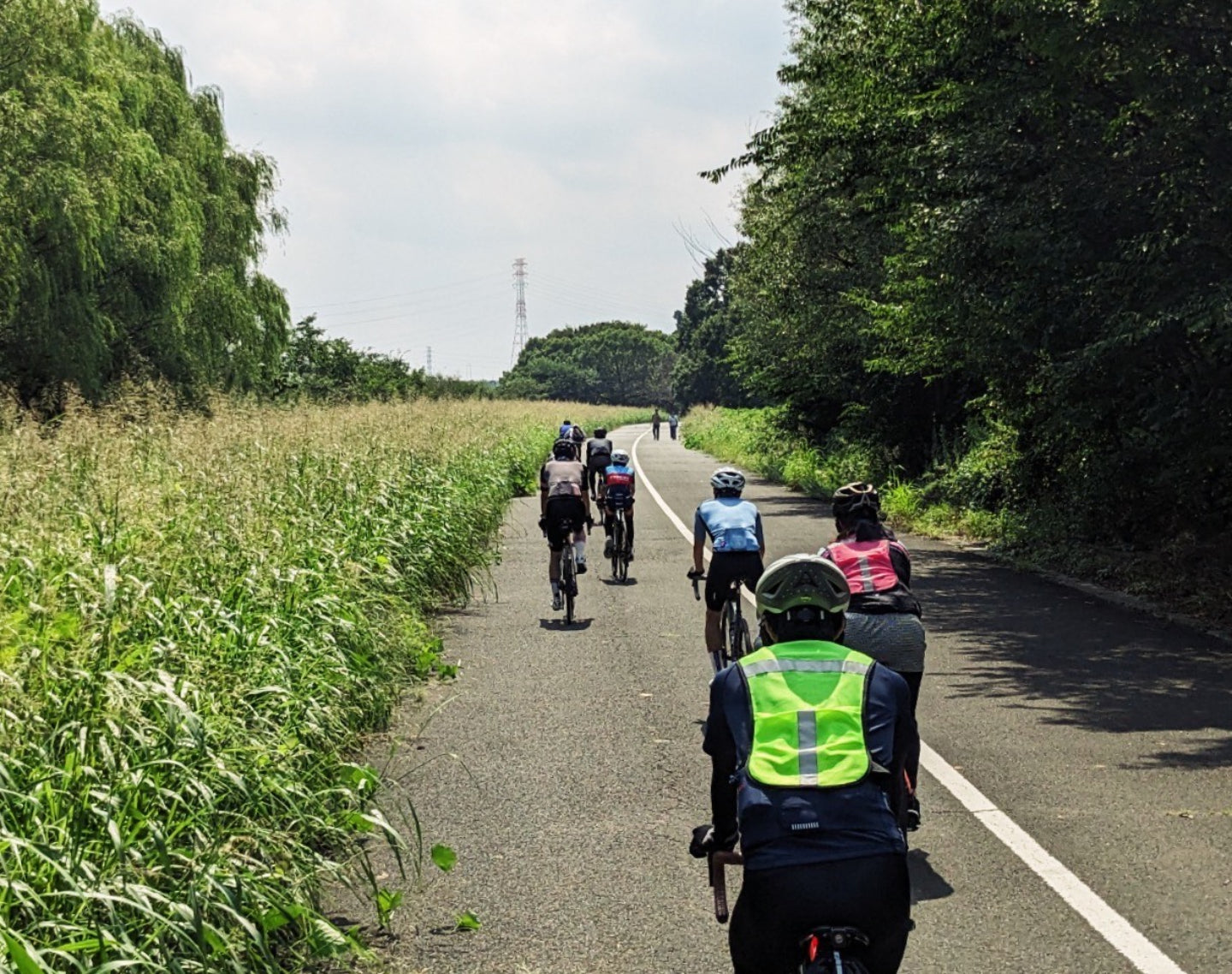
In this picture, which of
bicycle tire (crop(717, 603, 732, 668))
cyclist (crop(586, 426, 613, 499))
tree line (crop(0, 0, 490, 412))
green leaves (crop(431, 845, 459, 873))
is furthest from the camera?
tree line (crop(0, 0, 490, 412))

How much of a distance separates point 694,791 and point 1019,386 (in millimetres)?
12056

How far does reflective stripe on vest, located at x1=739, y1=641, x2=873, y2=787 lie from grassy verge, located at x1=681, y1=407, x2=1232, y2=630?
1085cm

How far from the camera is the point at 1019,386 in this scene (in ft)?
58.6

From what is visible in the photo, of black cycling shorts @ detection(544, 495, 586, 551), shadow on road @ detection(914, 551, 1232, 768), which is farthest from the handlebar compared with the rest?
black cycling shorts @ detection(544, 495, 586, 551)

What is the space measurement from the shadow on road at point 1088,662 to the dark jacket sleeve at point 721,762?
5.19 metres

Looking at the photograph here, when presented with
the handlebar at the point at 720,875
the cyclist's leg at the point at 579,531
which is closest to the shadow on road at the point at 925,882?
the handlebar at the point at 720,875

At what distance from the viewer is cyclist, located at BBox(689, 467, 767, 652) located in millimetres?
10094

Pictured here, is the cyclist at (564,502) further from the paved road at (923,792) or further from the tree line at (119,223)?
the tree line at (119,223)

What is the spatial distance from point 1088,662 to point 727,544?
3.42 m

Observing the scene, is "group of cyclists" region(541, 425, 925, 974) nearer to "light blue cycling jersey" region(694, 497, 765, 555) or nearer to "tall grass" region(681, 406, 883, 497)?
"light blue cycling jersey" region(694, 497, 765, 555)

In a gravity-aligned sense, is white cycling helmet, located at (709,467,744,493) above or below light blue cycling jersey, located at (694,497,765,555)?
above

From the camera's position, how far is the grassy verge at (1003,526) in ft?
49.0

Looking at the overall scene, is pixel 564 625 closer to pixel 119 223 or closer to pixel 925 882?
pixel 925 882

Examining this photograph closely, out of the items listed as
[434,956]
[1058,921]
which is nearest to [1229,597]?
[1058,921]
